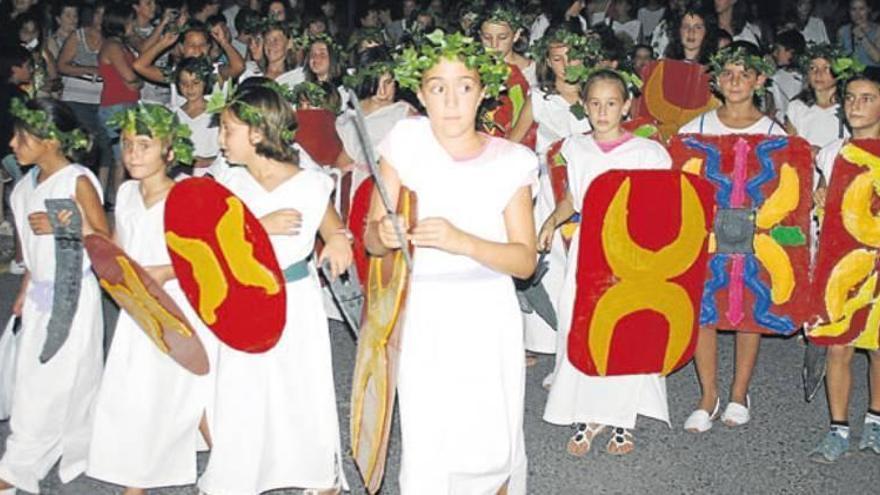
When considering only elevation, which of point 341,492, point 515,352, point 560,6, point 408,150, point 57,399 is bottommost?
point 341,492

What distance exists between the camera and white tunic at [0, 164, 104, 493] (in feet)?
17.8

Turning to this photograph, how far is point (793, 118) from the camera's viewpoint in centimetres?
761

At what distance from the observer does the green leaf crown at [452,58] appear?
4445 mm

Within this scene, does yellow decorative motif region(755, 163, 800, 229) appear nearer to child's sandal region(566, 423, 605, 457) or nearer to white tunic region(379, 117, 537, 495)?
child's sandal region(566, 423, 605, 457)

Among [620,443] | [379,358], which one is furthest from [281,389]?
[620,443]

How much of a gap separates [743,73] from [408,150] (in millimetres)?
2558

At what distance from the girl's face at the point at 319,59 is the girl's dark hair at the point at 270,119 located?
10.6 ft

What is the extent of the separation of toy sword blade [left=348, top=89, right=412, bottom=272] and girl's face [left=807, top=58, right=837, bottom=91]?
3.74m

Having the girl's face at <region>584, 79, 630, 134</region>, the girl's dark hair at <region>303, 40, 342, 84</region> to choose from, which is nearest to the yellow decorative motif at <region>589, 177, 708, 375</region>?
the girl's face at <region>584, 79, 630, 134</region>

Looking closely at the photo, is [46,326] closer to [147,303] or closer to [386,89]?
[147,303]

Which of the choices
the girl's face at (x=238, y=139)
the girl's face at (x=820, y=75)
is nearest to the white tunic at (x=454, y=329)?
the girl's face at (x=238, y=139)

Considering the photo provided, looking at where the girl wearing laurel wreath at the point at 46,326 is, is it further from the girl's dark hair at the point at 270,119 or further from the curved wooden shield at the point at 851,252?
the curved wooden shield at the point at 851,252

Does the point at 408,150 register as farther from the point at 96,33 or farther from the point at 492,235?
the point at 96,33

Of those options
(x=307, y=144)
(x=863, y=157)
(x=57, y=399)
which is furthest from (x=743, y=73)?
(x=57, y=399)
